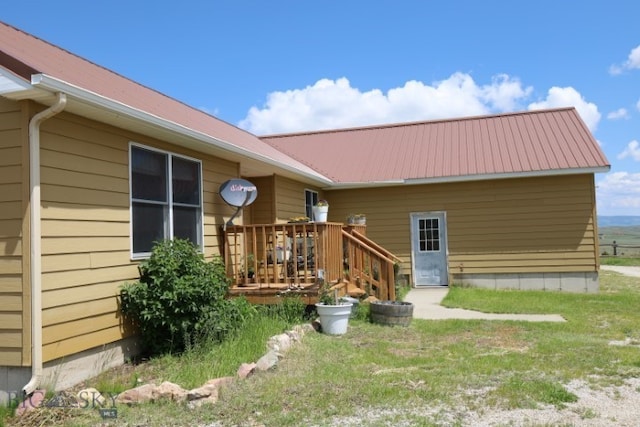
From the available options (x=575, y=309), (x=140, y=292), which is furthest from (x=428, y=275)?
(x=140, y=292)

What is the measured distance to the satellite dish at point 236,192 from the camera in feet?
25.5

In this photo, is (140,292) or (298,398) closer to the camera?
(298,398)

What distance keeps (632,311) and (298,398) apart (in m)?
7.26

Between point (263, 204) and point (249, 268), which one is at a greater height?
point (263, 204)

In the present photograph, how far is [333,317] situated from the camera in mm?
6840

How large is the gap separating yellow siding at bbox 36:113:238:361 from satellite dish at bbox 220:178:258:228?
1702 millimetres

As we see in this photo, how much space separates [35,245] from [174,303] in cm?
170

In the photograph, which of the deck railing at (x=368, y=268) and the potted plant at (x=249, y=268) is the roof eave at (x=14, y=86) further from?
the deck railing at (x=368, y=268)

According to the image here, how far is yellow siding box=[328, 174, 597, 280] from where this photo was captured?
1199 centimetres

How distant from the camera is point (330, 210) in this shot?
13.8m

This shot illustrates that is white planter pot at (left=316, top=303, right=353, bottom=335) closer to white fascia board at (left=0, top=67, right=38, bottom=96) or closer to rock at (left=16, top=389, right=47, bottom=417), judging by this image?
rock at (left=16, top=389, right=47, bottom=417)

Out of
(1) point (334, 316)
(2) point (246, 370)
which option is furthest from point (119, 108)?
(1) point (334, 316)

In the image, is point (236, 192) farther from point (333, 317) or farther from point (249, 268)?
point (333, 317)

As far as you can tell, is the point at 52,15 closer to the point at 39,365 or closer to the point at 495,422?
the point at 39,365
